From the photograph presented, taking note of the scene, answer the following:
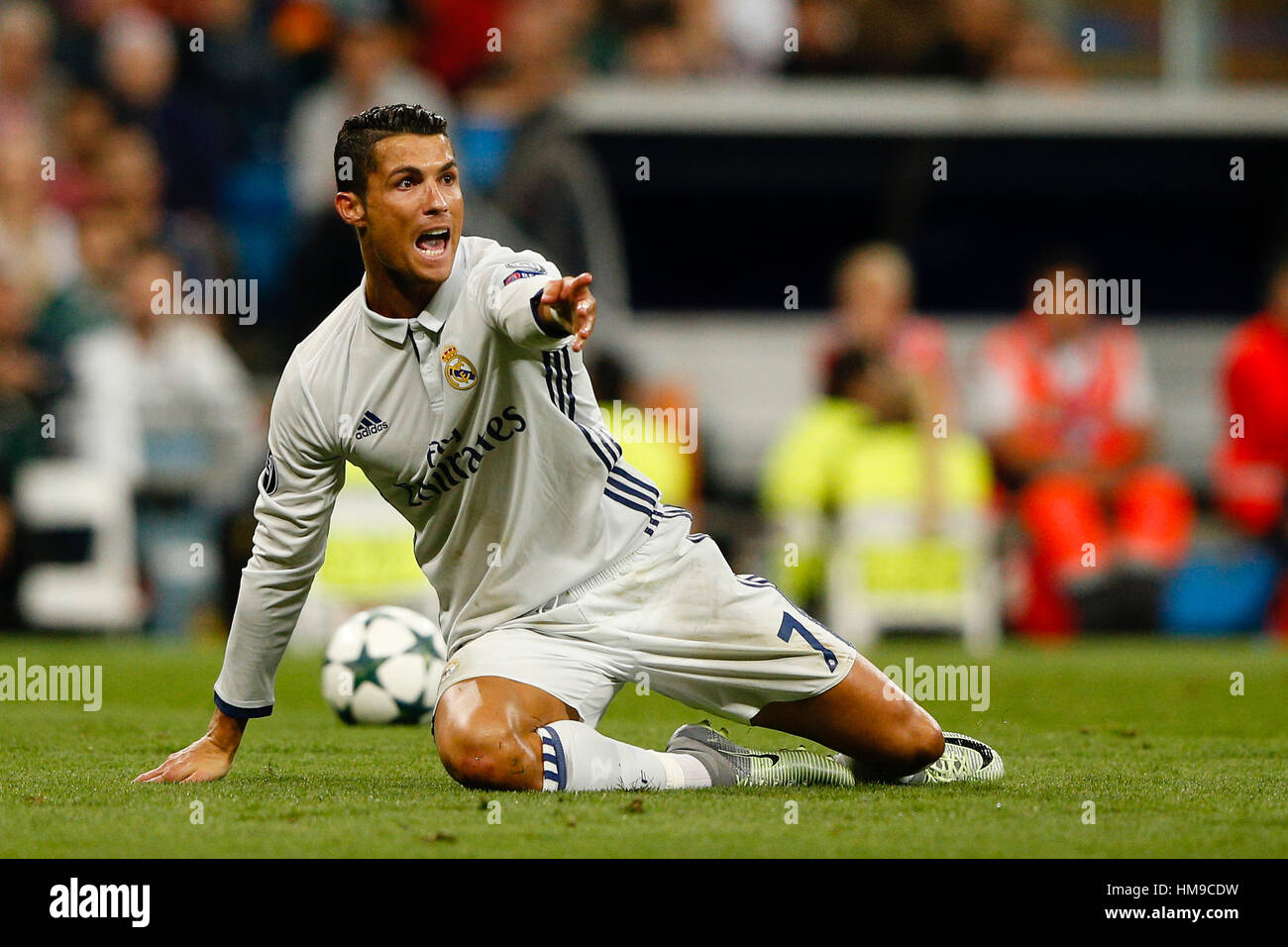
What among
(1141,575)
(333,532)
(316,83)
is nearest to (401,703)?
(333,532)

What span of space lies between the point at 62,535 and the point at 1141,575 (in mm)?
6624

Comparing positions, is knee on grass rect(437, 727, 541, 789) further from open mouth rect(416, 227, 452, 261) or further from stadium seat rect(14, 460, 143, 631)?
stadium seat rect(14, 460, 143, 631)

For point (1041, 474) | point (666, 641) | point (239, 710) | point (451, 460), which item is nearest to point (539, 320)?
point (451, 460)

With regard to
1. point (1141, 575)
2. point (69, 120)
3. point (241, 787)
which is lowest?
point (1141, 575)

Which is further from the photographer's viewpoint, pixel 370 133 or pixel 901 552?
pixel 901 552

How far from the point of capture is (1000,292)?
14.7 meters

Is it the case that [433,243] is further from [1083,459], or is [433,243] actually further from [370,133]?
[1083,459]

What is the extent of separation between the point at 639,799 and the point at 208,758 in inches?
49.9

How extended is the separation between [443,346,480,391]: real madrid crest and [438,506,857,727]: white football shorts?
67cm

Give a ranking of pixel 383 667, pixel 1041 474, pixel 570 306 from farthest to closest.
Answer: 1. pixel 1041 474
2. pixel 383 667
3. pixel 570 306

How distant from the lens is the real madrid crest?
5.16 metres

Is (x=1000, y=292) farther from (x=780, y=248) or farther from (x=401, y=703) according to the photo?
(x=401, y=703)

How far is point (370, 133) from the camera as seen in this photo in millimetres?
5184

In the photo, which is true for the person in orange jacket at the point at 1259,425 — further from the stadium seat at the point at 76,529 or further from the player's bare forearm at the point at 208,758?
the player's bare forearm at the point at 208,758
